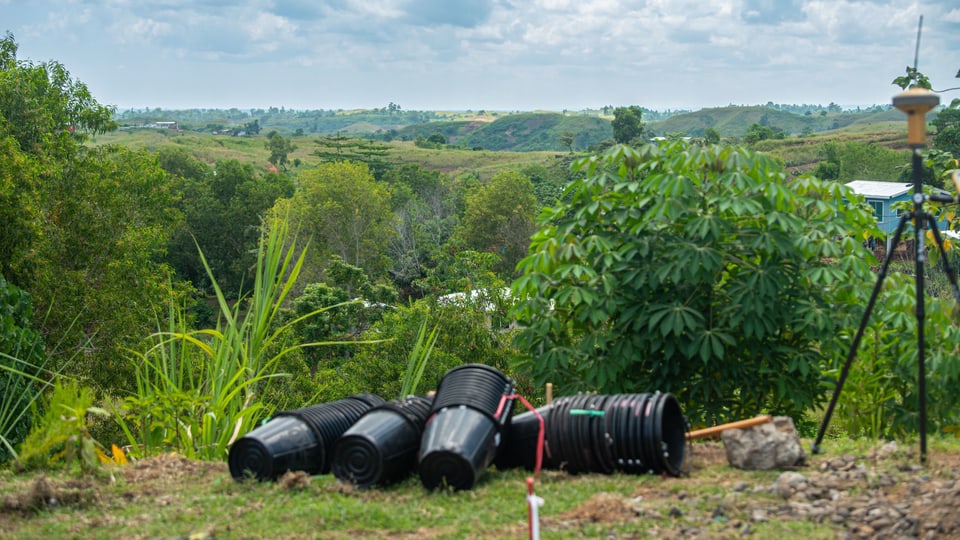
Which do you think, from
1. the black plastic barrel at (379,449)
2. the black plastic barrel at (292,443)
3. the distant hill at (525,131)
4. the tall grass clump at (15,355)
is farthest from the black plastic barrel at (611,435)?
the distant hill at (525,131)

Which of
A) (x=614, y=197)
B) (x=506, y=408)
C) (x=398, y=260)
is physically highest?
(x=614, y=197)

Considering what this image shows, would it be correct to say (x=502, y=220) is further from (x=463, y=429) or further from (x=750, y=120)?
(x=750, y=120)

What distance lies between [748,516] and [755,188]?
2.42 meters

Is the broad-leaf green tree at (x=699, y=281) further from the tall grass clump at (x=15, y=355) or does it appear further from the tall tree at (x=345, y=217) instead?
the tall tree at (x=345, y=217)

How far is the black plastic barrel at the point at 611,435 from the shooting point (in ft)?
15.0

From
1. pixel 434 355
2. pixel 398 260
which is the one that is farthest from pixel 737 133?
pixel 434 355

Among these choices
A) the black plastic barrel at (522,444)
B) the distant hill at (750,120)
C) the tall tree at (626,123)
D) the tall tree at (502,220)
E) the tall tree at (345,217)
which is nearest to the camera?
the black plastic barrel at (522,444)

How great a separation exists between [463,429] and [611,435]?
788 mm

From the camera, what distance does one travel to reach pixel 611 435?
4.63 m

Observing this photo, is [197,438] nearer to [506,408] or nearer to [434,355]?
[506,408]

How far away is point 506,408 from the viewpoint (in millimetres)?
4879

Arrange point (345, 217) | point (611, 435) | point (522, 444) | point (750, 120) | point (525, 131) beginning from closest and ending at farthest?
point (611, 435) → point (522, 444) → point (345, 217) → point (750, 120) → point (525, 131)

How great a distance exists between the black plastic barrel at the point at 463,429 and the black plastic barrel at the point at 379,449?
134 millimetres

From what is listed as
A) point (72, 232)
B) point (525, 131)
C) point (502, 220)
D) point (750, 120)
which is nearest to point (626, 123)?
point (502, 220)
